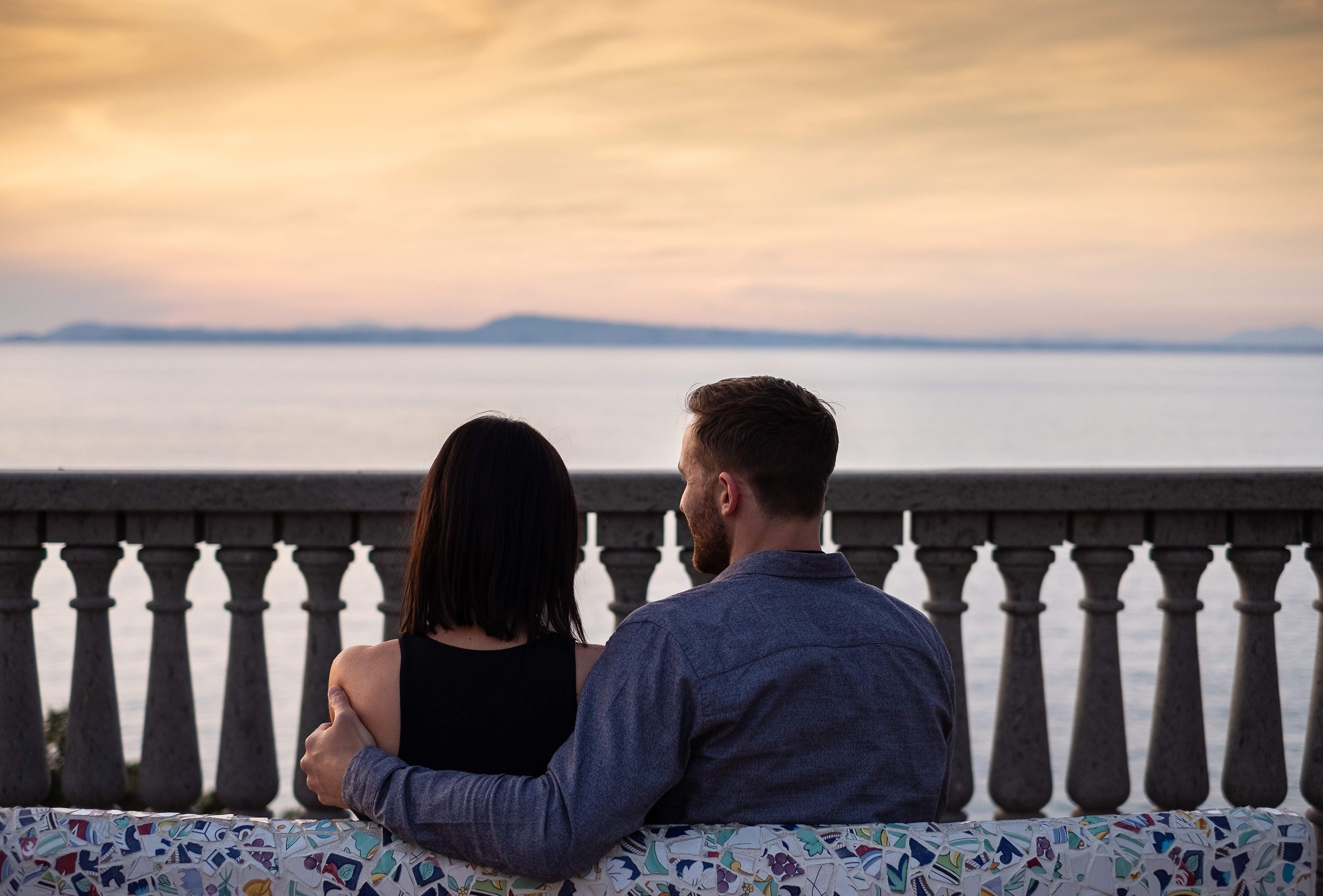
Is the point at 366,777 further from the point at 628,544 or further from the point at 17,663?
the point at 17,663

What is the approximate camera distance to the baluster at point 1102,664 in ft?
12.3

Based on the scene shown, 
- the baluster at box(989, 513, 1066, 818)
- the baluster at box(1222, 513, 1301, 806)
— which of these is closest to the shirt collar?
the baluster at box(989, 513, 1066, 818)

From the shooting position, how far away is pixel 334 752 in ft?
6.94

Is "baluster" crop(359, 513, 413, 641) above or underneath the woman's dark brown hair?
underneath

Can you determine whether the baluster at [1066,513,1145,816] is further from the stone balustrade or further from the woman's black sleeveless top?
the woman's black sleeveless top

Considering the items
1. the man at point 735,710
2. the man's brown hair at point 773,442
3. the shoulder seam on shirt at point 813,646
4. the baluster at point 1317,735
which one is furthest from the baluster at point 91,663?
the baluster at point 1317,735

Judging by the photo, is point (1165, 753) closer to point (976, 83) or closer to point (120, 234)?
point (976, 83)

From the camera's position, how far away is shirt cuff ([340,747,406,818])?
2.03m

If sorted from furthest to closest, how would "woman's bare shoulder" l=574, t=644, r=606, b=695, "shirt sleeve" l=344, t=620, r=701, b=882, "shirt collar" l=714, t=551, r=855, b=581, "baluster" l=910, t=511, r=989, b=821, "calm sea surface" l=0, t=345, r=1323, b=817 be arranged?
"calm sea surface" l=0, t=345, r=1323, b=817, "baluster" l=910, t=511, r=989, b=821, "woman's bare shoulder" l=574, t=644, r=606, b=695, "shirt collar" l=714, t=551, r=855, b=581, "shirt sleeve" l=344, t=620, r=701, b=882

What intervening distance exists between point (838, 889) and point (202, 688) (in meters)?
15.5

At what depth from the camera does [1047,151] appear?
4878 centimetres

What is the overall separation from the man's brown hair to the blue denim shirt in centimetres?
13

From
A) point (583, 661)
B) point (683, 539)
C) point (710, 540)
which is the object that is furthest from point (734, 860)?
point (683, 539)

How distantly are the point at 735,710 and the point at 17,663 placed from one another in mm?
2679
